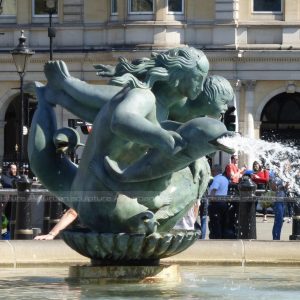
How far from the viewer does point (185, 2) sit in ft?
192

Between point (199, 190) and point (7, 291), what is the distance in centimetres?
147

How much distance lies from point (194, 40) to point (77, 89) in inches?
1797

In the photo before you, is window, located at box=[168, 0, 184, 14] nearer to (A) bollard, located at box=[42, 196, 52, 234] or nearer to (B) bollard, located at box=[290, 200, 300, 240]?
(A) bollard, located at box=[42, 196, 52, 234]

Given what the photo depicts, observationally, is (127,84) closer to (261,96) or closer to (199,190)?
(199,190)

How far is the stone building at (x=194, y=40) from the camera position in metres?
57.2

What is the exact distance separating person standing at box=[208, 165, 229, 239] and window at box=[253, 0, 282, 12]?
33.4 m

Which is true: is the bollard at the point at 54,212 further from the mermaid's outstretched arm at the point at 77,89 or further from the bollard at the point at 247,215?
the mermaid's outstretched arm at the point at 77,89

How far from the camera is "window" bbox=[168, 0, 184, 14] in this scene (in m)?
58.6

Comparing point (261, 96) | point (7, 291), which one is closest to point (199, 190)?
point (7, 291)

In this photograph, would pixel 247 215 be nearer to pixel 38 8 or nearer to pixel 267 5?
pixel 267 5

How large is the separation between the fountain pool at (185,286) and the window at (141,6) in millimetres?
44676

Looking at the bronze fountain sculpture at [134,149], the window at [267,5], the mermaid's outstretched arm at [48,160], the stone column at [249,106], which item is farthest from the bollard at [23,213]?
the window at [267,5]

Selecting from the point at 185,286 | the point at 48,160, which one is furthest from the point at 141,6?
the point at 185,286

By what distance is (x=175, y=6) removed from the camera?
58.7 meters
